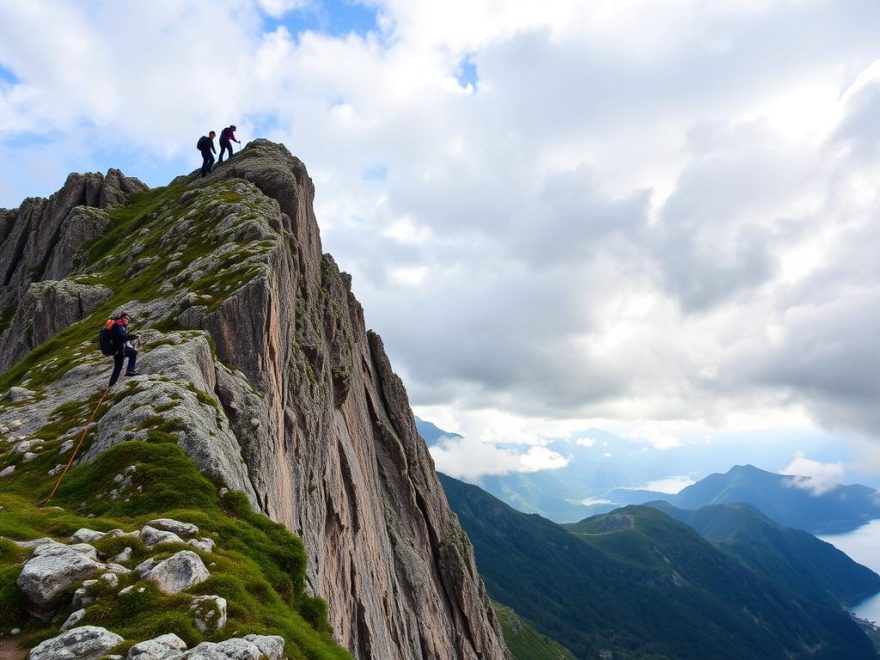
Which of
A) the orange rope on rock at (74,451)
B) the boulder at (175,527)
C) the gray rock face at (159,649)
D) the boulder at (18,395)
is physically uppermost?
the boulder at (18,395)

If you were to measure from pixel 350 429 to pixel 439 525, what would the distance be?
31113 millimetres

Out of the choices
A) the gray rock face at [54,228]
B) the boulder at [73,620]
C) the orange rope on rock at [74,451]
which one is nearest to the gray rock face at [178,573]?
the boulder at [73,620]

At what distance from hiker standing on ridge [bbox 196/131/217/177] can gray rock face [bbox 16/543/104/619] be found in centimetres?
7581

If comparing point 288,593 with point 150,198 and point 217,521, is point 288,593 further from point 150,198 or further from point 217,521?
point 150,198

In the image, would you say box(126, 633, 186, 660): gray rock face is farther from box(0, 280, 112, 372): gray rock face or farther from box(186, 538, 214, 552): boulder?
box(0, 280, 112, 372): gray rock face

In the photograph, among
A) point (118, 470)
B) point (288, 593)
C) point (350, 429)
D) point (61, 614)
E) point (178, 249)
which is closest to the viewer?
point (61, 614)

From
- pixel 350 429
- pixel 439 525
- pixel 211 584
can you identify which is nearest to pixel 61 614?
pixel 211 584

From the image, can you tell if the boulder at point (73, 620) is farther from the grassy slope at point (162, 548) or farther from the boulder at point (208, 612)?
the boulder at point (208, 612)

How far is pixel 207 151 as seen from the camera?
81250 mm

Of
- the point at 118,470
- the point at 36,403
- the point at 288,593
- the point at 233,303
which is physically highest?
the point at 233,303

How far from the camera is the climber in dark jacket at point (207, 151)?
261 ft

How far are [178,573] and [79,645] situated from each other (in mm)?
2868

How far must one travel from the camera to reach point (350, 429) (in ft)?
221

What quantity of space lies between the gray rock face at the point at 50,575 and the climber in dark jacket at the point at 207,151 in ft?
249
